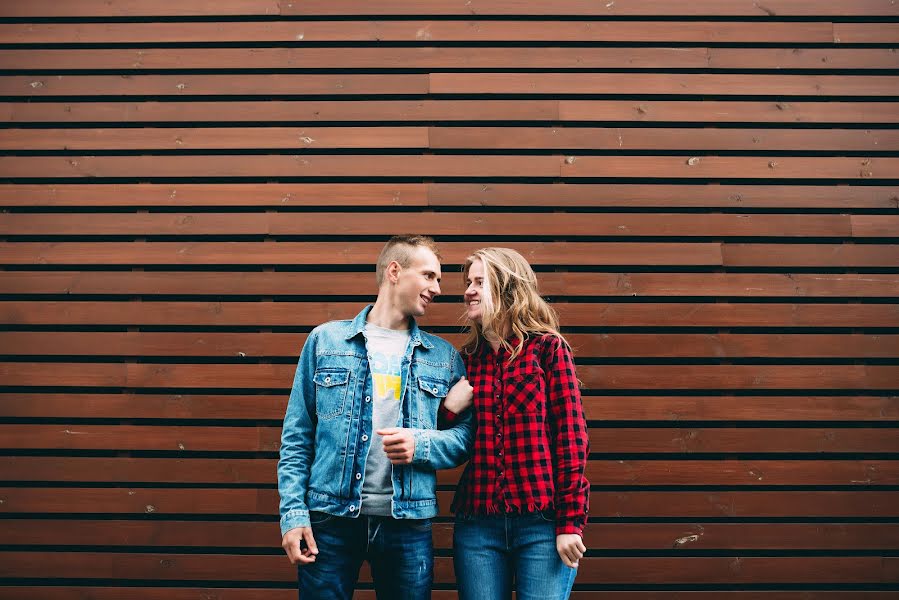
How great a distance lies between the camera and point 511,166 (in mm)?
3461

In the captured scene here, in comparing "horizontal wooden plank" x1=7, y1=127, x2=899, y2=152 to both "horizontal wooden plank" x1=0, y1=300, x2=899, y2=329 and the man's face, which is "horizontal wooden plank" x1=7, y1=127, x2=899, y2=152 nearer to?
"horizontal wooden plank" x1=0, y1=300, x2=899, y2=329

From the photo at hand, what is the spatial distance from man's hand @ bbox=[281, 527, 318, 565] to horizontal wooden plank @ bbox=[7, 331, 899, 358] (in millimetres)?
1365

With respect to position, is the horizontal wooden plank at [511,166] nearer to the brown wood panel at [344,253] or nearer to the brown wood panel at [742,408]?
the brown wood panel at [344,253]

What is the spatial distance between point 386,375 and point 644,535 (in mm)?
1927

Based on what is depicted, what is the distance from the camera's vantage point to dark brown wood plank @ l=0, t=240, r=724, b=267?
3.40m

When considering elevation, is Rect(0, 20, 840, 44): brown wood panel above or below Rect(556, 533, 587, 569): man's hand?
above

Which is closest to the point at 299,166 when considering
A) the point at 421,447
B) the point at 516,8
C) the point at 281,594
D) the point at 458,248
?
the point at 458,248

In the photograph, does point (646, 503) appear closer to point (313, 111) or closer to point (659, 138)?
point (659, 138)

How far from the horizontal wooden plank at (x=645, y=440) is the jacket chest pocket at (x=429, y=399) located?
130 cm

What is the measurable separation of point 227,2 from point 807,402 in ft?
14.2

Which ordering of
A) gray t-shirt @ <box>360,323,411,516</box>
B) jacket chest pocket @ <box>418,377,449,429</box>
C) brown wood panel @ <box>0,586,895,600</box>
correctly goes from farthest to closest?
brown wood panel @ <box>0,586,895,600</box> → jacket chest pocket @ <box>418,377,449,429</box> → gray t-shirt @ <box>360,323,411,516</box>

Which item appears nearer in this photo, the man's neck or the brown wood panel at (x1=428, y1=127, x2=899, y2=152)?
the man's neck

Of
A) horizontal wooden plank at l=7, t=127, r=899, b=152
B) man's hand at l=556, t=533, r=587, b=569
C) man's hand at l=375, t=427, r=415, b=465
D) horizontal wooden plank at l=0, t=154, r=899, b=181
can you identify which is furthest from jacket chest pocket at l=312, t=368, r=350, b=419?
horizontal wooden plank at l=7, t=127, r=899, b=152

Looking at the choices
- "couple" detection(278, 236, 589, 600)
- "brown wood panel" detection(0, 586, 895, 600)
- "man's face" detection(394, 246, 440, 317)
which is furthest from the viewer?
Result: "brown wood panel" detection(0, 586, 895, 600)
